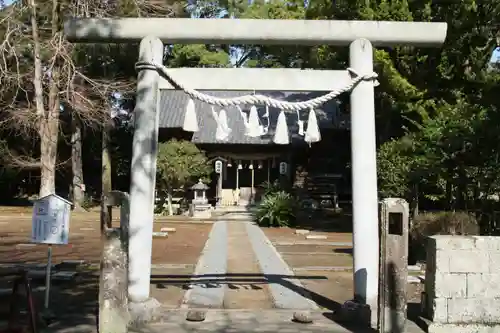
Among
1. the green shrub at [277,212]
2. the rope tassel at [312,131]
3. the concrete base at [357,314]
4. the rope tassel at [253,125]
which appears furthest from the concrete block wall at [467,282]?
the green shrub at [277,212]

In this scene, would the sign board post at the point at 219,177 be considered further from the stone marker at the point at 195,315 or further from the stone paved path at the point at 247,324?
the stone marker at the point at 195,315

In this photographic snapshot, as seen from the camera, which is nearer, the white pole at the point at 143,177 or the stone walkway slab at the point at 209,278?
the white pole at the point at 143,177

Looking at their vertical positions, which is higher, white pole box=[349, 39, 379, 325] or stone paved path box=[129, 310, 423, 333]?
white pole box=[349, 39, 379, 325]

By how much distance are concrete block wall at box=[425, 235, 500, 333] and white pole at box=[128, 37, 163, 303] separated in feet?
11.9

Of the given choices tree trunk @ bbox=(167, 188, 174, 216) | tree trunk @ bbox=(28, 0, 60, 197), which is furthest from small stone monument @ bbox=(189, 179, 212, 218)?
tree trunk @ bbox=(28, 0, 60, 197)

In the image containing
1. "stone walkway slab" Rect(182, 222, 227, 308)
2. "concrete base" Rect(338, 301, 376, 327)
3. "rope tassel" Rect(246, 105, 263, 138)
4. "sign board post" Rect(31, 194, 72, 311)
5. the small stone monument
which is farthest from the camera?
the small stone monument

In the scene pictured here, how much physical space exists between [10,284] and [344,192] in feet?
77.4

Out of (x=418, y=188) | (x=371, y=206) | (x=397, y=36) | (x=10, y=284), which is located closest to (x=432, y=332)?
(x=371, y=206)

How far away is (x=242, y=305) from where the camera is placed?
7.49 m

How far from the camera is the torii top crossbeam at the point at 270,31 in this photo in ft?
22.8

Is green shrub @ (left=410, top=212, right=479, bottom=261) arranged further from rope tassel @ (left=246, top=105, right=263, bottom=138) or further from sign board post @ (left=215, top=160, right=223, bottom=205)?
sign board post @ (left=215, top=160, right=223, bottom=205)

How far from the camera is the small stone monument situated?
24.8 m

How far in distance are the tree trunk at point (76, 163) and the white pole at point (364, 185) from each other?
24.2 metres

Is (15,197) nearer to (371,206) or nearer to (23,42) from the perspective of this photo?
(23,42)
